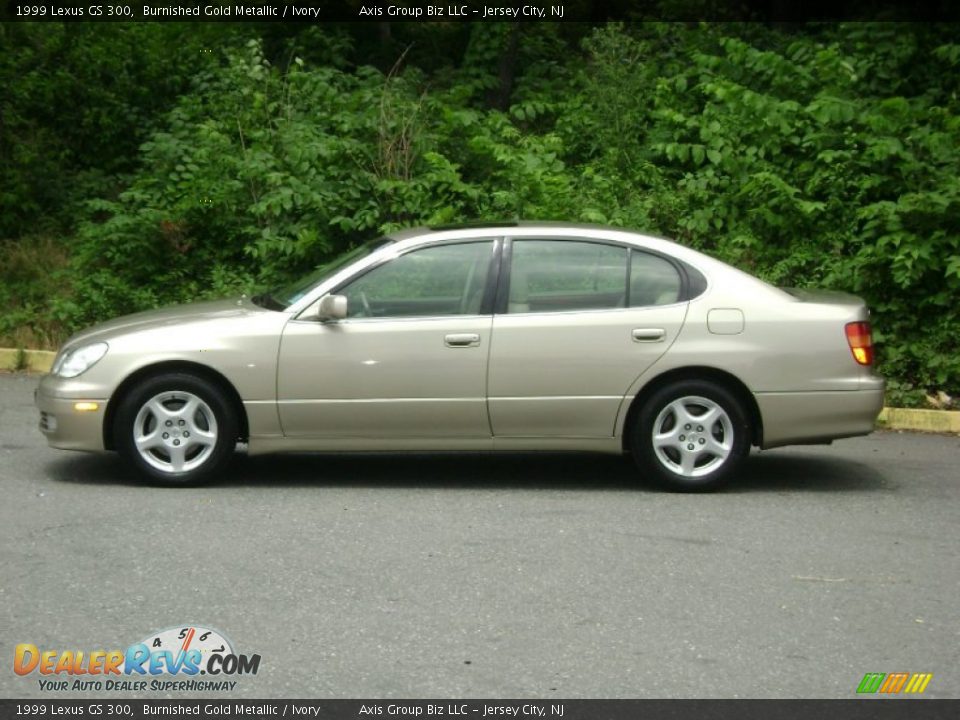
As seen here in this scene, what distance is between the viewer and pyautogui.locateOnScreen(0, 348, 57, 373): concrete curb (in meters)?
12.5

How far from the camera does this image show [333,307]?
7.94 m

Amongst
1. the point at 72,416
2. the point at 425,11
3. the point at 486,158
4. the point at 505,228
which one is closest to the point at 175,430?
the point at 72,416

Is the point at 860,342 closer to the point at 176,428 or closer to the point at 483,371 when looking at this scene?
the point at 483,371

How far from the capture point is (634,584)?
20.7ft

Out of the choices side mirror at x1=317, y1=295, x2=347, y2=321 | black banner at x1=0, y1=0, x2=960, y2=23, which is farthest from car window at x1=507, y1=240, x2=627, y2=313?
black banner at x1=0, y1=0, x2=960, y2=23

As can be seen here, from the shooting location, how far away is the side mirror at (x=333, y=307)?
312 inches

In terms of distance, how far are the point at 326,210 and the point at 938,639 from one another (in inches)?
346

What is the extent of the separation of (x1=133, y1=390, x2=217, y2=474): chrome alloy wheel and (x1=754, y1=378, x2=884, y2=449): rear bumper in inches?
125


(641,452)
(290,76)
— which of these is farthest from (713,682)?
(290,76)

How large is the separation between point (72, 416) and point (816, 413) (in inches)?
168

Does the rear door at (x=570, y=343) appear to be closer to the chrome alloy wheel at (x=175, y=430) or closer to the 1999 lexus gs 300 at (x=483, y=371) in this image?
the 1999 lexus gs 300 at (x=483, y=371)

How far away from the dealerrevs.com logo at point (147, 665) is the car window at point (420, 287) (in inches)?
121

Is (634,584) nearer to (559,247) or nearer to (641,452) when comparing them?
(641,452)
